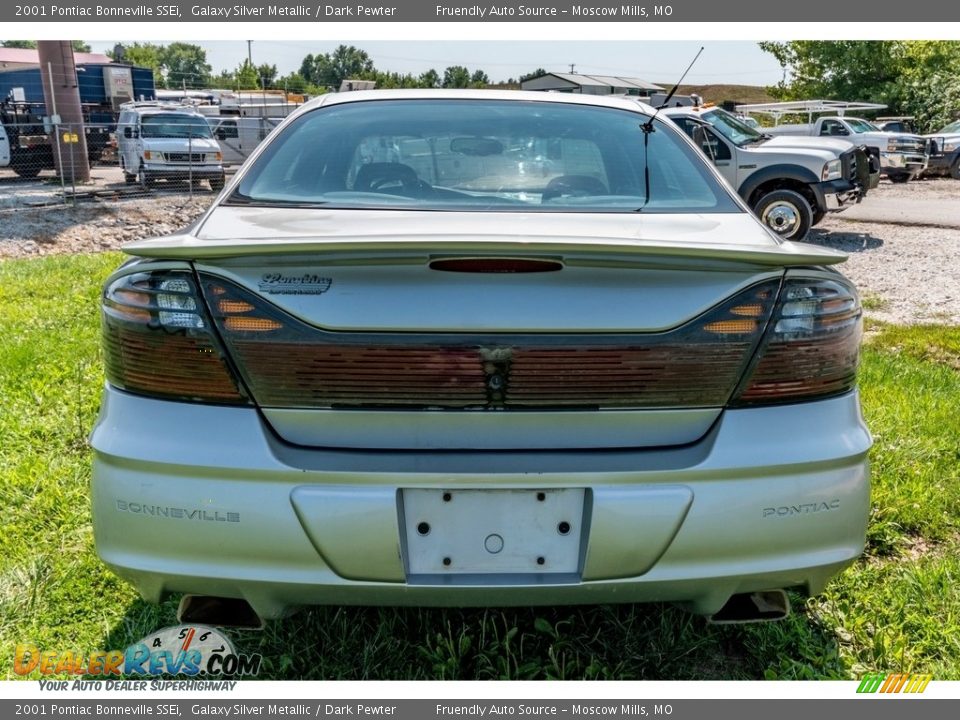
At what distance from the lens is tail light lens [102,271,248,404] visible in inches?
72.4

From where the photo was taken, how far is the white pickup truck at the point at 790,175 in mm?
10633

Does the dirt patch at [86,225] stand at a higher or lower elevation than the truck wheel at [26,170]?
lower

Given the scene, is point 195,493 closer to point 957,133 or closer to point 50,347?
point 50,347

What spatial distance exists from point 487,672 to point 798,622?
1002 mm

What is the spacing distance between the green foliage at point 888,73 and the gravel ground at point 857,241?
72.5ft

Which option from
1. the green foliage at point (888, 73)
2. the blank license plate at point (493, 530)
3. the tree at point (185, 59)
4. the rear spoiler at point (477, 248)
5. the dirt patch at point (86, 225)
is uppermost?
the tree at point (185, 59)

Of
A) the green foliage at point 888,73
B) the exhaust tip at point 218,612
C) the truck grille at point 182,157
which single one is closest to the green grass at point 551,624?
the exhaust tip at point 218,612

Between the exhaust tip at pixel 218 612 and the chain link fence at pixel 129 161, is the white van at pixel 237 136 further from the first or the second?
the exhaust tip at pixel 218 612

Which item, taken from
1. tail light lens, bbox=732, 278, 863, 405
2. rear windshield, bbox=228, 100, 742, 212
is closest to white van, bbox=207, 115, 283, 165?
rear windshield, bbox=228, 100, 742, 212

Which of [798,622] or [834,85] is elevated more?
[834,85]

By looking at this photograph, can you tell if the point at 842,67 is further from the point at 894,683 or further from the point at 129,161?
the point at 894,683

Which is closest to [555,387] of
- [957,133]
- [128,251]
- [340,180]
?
[128,251]

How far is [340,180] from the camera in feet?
8.50

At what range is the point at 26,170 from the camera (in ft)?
65.3
